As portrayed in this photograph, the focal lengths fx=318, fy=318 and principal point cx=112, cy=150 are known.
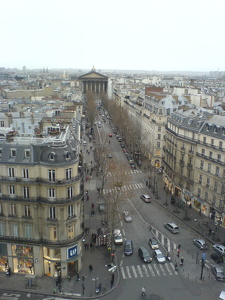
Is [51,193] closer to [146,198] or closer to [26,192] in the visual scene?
[26,192]

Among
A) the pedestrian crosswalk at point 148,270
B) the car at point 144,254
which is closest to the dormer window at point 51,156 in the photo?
the pedestrian crosswalk at point 148,270

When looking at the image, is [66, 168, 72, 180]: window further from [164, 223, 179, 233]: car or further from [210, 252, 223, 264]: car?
[210, 252, 223, 264]: car

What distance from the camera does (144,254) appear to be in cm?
4616

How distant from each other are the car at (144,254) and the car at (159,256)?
3.75 ft

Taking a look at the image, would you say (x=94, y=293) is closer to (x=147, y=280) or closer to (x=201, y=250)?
(x=147, y=280)

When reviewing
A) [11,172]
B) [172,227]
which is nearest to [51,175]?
[11,172]

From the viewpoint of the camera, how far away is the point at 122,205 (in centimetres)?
6425

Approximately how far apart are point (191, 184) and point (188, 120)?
1347 centimetres

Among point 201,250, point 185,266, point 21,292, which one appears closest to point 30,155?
point 21,292

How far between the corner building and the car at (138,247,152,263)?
9.33 metres

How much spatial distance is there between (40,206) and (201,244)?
2565cm

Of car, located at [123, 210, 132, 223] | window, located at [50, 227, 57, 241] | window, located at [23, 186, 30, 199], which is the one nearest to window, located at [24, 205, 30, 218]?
window, located at [23, 186, 30, 199]

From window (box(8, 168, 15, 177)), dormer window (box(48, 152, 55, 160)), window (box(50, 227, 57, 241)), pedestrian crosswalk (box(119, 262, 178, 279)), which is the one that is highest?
dormer window (box(48, 152, 55, 160))

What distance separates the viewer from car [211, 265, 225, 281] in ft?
137
